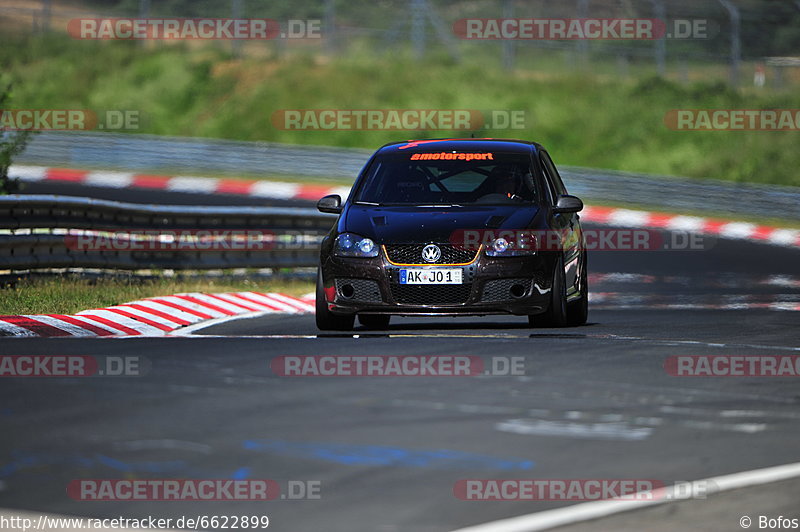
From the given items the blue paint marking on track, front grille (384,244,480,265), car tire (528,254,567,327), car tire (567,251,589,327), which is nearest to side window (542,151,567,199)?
car tire (567,251,589,327)

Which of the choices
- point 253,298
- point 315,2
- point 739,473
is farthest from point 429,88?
point 739,473

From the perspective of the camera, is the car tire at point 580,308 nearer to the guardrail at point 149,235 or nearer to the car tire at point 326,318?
the car tire at point 326,318

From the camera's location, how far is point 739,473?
21.3 ft

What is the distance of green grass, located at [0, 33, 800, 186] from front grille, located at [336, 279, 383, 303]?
24374 mm

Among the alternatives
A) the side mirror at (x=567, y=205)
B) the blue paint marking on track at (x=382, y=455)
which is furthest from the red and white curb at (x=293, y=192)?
the blue paint marking on track at (x=382, y=455)

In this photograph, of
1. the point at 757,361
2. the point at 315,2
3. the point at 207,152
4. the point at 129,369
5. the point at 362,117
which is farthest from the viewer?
the point at 315,2

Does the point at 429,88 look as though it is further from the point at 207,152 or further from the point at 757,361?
the point at 757,361

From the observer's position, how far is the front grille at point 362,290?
11703mm

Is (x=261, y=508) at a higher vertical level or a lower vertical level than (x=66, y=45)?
lower

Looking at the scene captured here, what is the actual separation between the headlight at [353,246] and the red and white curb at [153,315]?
1.60 meters

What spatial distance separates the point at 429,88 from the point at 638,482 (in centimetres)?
3514

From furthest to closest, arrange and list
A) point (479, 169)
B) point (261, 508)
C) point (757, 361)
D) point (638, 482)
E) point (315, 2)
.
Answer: point (315, 2), point (479, 169), point (757, 361), point (638, 482), point (261, 508)

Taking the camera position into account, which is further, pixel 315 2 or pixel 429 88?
pixel 315 2

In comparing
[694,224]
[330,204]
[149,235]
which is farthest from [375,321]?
[694,224]
